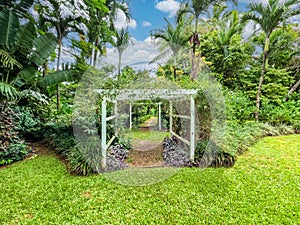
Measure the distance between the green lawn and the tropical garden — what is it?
0.02 m

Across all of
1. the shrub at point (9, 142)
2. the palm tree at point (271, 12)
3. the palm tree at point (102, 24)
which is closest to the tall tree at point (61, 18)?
the palm tree at point (102, 24)

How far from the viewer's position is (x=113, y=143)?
659cm

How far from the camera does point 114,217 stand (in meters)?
2.95

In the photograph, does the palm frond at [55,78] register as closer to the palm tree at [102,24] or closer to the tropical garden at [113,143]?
the tropical garden at [113,143]

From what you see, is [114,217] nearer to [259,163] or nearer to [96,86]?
[96,86]

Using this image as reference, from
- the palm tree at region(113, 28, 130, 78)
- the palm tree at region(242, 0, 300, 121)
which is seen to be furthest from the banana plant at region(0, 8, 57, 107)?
the palm tree at region(242, 0, 300, 121)

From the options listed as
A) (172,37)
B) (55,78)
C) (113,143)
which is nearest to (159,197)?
(113,143)

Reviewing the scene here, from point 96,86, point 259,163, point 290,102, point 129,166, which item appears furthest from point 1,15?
point 290,102

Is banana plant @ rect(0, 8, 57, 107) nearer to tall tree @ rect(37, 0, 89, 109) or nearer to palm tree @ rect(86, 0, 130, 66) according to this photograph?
tall tree @ rect(37, 0, 89, 109)

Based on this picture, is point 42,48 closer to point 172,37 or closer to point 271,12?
point 172,37

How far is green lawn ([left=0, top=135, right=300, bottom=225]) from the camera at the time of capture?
2.92 meters

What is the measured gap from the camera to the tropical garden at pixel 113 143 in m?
3.16

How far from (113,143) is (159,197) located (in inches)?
135

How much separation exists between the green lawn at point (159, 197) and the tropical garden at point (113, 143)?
0.02 m
